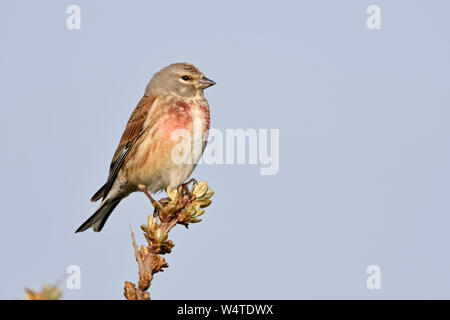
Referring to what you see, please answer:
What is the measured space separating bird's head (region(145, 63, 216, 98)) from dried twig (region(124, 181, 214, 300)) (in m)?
2.39

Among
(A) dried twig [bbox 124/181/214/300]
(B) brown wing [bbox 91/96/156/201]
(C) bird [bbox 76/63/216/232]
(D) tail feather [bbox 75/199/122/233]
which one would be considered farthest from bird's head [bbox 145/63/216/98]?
(A) dried twig [bbox 124/181/214/300]

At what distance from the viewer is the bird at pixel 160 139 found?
243 inches

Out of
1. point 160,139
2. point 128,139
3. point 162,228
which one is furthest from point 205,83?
point 162,228

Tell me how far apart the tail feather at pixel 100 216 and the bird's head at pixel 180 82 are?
137cm

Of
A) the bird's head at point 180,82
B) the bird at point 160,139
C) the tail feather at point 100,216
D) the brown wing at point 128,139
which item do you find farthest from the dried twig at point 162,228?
the bird's head at point 180,82

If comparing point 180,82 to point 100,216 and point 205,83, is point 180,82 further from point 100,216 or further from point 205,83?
point 100,216

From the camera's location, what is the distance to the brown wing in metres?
6.50

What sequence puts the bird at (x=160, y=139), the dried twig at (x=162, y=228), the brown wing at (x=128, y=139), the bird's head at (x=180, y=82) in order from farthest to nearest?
the bird's head at (x=180, y=82)
the brown wing at (x=128, y=139)
the bird at (x=160, y=139)
the dried twig at (x=162, y=228)

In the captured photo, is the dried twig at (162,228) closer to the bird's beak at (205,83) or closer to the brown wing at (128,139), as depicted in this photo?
the brown wing at (128,139)

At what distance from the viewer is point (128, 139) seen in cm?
664
